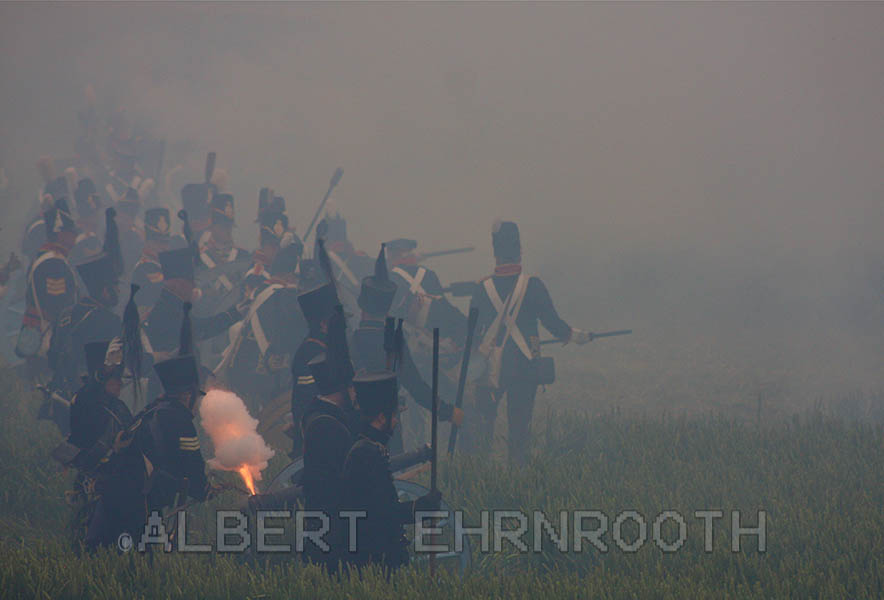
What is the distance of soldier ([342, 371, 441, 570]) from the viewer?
14.3ft

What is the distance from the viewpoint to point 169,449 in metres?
4.81

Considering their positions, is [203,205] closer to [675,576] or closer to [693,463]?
[693,463]

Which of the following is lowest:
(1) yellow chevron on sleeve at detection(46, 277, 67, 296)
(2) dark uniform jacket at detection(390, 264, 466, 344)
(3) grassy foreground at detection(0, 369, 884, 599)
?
(3) grassy foreground at detection(0, 369, 884, 599)

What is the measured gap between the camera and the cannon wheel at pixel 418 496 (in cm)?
490

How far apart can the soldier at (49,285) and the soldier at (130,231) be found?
5.31m

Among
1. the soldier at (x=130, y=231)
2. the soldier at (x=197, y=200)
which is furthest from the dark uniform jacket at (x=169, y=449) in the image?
the soldier at (x=197, y=200)

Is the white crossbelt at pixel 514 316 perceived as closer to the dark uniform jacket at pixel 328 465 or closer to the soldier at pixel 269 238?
the soldier at pixel 269 238

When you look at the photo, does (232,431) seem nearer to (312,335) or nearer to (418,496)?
(312,335)

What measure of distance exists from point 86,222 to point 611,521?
38.2ft

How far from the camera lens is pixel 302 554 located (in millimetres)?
4836

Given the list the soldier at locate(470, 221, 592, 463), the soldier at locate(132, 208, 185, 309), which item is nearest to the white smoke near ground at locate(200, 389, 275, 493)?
the soldier at locate(470, 221, 592, 463)

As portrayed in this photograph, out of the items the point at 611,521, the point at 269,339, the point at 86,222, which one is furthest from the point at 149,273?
the point at 611,521

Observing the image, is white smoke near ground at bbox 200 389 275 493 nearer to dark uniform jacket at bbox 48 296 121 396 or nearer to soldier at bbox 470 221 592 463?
dark uniform jacket at bbox 48 296 121 396

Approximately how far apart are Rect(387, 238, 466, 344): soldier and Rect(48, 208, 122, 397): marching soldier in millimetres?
3463
